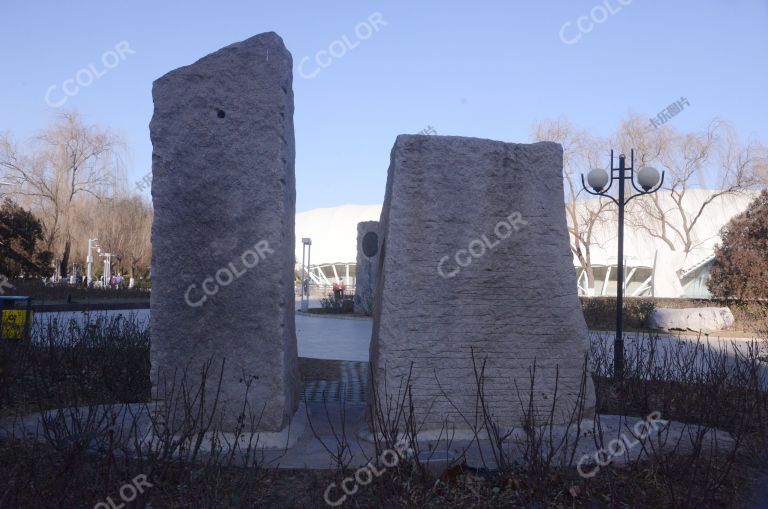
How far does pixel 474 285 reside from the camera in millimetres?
4973

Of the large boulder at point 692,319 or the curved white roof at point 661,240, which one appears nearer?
the large boulder at point 692,319

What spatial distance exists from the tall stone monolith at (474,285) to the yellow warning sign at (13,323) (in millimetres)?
4971

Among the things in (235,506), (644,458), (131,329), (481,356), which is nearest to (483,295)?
(481,356)

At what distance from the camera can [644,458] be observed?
4.39 m

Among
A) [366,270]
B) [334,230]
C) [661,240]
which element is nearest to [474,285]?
[366,270]

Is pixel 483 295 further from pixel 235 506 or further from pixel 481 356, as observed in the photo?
pixel 235 506

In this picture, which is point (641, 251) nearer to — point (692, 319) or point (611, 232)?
point (611, 232)

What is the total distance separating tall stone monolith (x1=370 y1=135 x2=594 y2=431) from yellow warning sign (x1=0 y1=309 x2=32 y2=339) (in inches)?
196

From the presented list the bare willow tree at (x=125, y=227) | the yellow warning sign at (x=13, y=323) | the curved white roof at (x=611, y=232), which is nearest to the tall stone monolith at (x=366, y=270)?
the yellow warning sign at (x=13, y=323)

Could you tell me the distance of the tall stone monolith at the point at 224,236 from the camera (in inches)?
187

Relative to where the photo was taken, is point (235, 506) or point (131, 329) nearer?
point (235, 506)

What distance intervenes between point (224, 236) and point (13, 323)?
16.3 feet

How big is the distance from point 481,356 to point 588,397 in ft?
3.13

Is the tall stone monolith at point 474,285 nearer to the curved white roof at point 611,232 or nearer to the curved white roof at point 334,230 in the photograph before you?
the curved white roof at point 611,232
